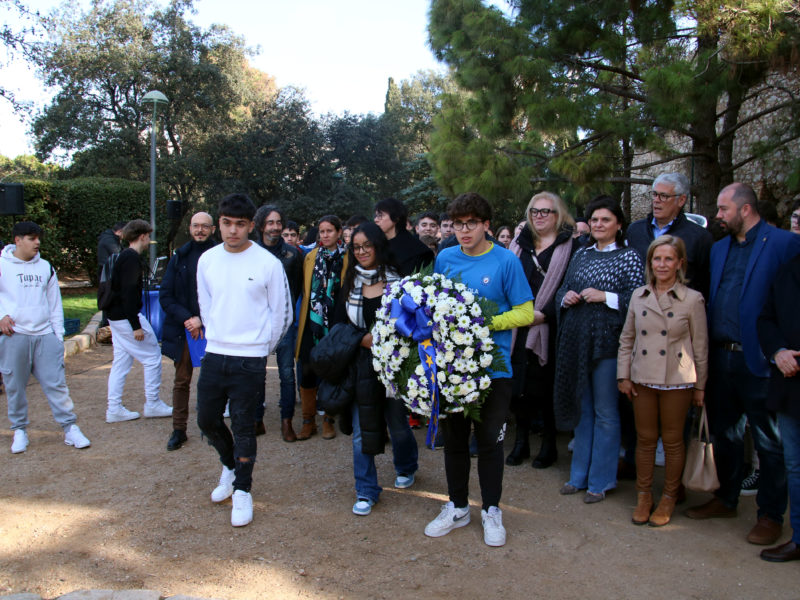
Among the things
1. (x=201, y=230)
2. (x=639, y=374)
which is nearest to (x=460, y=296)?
(x=639, y=374)

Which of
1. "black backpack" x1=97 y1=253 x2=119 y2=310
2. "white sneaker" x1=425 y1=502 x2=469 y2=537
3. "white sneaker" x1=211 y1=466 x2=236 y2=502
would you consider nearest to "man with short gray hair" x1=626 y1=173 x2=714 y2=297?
"white sneaker" x1=425 y1=502 x2=469 y2=537

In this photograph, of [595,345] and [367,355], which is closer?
[367,355]

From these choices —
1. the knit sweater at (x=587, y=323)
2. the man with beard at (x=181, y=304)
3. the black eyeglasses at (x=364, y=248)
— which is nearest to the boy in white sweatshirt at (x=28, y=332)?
the man with beard at (x=181, y=304)

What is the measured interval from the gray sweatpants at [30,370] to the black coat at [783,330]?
5.33 m

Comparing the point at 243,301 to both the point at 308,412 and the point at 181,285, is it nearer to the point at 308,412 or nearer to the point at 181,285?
the point at 181,285

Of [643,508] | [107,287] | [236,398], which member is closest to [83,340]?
[107,287]

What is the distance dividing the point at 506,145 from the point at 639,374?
6955mm

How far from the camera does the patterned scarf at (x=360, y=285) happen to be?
4016 mm

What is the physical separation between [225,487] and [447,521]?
1.57 m

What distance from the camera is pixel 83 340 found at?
10250 mm

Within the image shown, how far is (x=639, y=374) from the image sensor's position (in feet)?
12.8

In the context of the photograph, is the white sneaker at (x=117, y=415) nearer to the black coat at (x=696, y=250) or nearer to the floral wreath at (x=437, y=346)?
the floral wreath at (x=437, y=346)

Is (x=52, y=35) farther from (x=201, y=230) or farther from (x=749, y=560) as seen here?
(x=749, y=560)

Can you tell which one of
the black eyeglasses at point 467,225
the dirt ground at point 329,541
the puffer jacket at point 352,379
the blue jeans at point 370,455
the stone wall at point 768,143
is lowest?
the dirt ground at point 329,541
